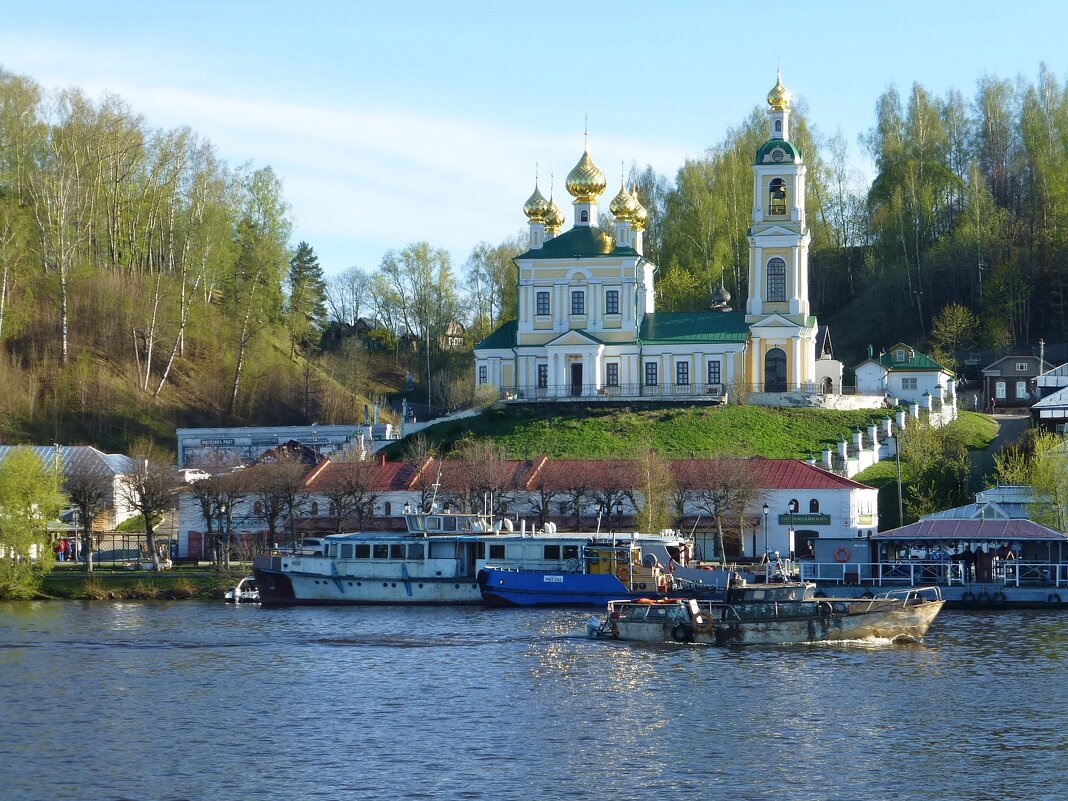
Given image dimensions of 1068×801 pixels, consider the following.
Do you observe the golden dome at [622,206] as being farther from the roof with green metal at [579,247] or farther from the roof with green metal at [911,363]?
the roof with green metal at [911,363]

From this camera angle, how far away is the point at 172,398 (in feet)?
357

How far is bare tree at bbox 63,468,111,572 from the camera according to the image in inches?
2933

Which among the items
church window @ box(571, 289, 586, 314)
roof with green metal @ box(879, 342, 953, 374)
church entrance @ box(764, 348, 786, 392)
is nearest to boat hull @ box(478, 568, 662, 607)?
church entrance @ box(764, 348, 786, 392)

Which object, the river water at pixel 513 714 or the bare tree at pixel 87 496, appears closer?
the river water at pixel 513 714

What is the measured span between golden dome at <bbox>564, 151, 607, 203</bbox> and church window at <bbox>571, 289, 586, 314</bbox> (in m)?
6.60

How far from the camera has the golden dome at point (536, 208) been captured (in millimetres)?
106688

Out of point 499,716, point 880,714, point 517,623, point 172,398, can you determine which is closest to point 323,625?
point 517,623

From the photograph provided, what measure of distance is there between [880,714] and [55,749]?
19.3 m

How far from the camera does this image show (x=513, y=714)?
139ft

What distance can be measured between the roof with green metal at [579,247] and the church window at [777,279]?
8014mm

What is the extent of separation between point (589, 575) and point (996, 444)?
35.3m

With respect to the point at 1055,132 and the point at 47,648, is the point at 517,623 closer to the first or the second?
the point at 47,648

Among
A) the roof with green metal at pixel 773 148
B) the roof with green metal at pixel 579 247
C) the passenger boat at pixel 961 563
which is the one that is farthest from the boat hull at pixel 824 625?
the roof with green metal at pixel 773 148

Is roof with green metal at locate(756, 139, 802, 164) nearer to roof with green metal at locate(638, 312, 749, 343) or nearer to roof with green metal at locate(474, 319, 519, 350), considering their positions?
roof with green metal at locate(638, 312, 749, 343)
